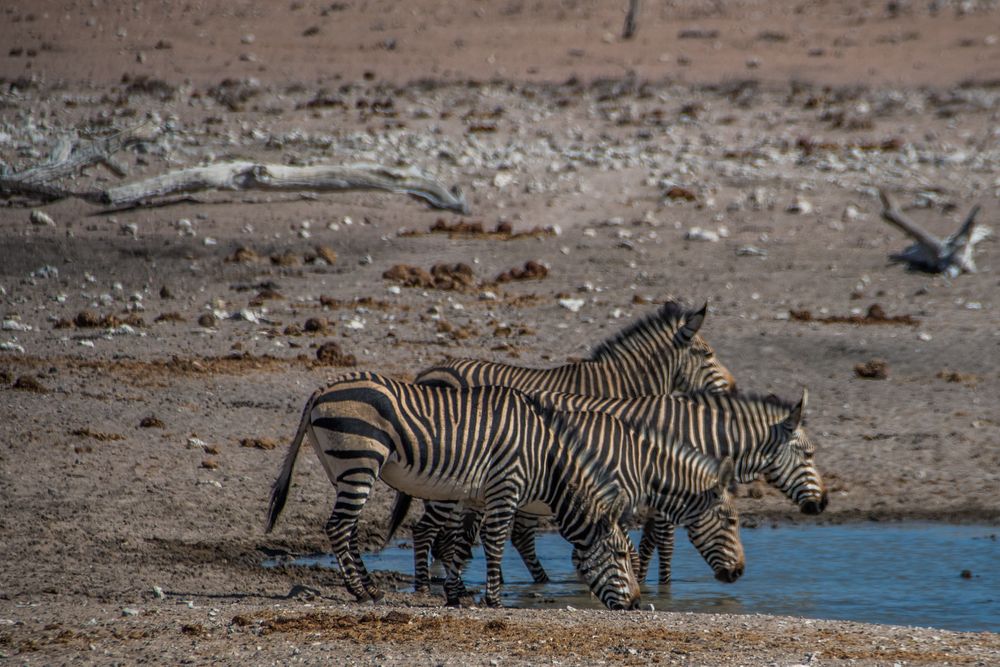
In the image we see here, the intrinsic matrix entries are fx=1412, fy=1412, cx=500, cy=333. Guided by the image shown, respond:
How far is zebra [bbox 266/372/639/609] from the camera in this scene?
7.97m

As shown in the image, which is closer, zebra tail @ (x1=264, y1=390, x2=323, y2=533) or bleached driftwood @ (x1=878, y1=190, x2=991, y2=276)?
zebra tail @ (x1=264, y1=390, x2=323, y2=533)

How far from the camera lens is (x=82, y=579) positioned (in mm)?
8398

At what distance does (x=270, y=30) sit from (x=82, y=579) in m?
31.4

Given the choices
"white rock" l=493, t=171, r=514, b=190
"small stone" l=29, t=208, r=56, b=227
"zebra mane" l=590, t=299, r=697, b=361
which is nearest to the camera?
"zebra mane" l=590, t=299, r=697, b=361

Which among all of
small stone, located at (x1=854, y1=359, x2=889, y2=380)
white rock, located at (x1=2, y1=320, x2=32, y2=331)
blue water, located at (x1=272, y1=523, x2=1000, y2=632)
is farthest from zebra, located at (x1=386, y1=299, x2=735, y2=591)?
white rock, located at (x1=2, y1=320, x2=32, y2=331)

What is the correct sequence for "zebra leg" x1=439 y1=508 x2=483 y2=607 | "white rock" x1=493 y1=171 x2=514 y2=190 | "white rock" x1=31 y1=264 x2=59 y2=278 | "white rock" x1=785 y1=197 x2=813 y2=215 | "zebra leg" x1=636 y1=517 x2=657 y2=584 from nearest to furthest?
1. "zebra leg" x1=439 y1=508 x2=483 y2=607
2. "zebra leg" x1=636 y1=517 x2=657 y2=584
3. "white rock" x1=31 y1=264 x2=59 y2=278
4. "white rock" x1=785 y1=197 x2=813 y2=215
5. "white rock" x1=493 y1=171 x2=514 y2=190

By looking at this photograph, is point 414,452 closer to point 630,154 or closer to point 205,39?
point 630,154

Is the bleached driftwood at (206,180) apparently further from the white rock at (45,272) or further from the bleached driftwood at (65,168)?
the white rock at (45,272)

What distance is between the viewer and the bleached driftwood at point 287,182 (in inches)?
744

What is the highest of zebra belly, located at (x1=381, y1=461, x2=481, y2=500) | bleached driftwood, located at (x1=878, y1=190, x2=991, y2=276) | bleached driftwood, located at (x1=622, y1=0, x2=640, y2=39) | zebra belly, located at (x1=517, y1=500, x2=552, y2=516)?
bleached driftwood, located at (x1=622, y1=0, x2=640, y2=39)

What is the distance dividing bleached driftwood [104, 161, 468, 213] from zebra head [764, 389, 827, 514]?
1080 centimetres

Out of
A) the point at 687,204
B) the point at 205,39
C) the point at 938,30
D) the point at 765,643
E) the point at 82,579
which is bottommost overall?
the point at 82,579

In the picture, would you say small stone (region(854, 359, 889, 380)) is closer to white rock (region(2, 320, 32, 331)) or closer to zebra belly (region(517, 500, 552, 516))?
zebra belly (region(517, 500, 552, 516))

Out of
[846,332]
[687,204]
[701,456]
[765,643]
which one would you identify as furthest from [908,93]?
[765,643]
